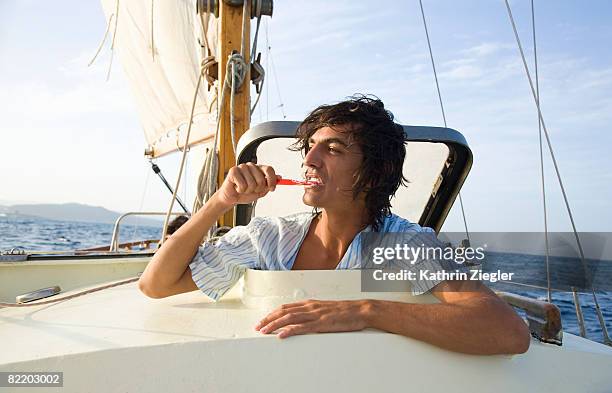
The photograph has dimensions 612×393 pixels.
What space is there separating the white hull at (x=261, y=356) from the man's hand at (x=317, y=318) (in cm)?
2

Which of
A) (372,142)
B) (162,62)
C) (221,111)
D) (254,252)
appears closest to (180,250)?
(254,252)

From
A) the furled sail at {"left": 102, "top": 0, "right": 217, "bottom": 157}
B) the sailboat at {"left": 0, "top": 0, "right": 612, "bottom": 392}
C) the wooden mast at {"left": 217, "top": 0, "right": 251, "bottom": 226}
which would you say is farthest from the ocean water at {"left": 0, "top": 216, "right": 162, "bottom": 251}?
the sailboat at {"left": 0, "top": 0, "right": 612, "bottom": 392}

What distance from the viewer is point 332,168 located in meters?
1.61

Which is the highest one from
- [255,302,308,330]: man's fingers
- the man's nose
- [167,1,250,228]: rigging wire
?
[167,1,250,228]: rigging wire

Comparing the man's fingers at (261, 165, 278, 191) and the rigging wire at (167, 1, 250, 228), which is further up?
the rigging wire at (167, 1, 250, 228)

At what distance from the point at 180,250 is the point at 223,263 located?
5.8 inches

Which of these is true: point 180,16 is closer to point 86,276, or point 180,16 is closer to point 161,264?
point 86,276

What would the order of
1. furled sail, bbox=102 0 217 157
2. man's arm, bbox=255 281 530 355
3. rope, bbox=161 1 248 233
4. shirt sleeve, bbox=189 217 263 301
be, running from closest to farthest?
1. man's arm, bbox=255 281 530 355
2. shirt sleeve, bbox=189 217 263 301
3. rope, bbox=161 1 248 233
4. furled sail, bbox=102 0 217 157

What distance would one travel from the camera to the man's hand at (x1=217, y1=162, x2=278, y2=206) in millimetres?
1506

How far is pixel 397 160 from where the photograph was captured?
1750 mm

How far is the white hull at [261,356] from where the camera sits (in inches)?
45.6

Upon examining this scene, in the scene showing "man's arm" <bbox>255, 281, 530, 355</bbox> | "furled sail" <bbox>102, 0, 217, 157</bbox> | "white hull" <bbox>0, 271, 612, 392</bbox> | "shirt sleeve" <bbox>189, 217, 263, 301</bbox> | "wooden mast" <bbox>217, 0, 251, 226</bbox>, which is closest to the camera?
"white hull" <bbox>0, 271, 612, 392</bbox>

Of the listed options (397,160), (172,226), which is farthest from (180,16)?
(397,160)

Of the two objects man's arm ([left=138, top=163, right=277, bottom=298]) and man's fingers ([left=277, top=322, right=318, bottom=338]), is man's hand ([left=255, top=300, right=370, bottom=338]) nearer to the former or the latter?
man's fingers ([left=277, top=322, right=318, bottom=338])
